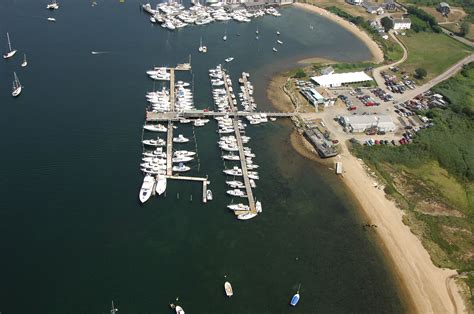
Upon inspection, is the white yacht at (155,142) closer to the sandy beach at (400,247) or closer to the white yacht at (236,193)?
the white yacht at (236,193)

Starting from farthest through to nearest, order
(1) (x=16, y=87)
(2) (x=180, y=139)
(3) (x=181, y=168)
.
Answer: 1. (1) (x=16, y=87)
2. (2) (x=180, y=139)
3. (3) (x=181, y=168)

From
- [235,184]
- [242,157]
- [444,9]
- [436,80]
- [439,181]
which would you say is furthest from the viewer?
[444,9]

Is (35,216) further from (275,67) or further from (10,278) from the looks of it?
(275,67)

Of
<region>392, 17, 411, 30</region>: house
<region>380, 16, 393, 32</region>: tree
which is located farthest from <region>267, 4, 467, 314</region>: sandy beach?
<region>392, 17, 411, 30</region>: house

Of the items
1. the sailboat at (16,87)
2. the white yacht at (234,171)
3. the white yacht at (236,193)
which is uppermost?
the sailboat at (16,87)

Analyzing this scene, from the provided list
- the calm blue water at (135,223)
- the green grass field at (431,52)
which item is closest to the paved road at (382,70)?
the green grass field at (431,52)

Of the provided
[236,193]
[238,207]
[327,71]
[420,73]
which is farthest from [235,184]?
[420,73]

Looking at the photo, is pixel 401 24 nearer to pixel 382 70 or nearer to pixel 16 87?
pixel 382 70
